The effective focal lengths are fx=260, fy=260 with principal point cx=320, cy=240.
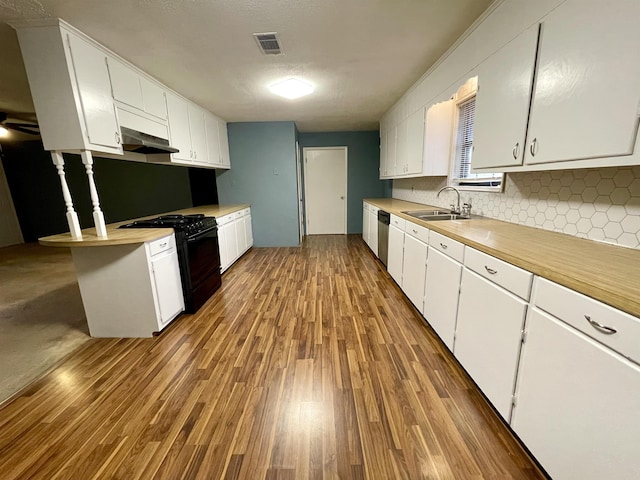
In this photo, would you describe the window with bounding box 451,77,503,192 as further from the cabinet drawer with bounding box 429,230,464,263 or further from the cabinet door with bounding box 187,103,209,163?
the cabinet door with bounding box 187,103,209,163

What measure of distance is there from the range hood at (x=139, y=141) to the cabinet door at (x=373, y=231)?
9.91 feet

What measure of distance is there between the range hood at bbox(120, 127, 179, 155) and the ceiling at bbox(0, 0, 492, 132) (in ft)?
2.13

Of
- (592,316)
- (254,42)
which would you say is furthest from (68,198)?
(592,316)

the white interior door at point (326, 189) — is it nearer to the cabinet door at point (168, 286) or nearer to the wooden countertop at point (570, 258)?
the cabinet door at point (168, 286)

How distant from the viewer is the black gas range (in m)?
2.58

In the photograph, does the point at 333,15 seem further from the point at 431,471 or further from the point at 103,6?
the point at 431,471

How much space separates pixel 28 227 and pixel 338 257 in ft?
23.8

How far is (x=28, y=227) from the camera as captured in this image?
6.02m

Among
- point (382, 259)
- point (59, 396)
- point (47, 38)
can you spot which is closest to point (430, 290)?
point (382, 259)

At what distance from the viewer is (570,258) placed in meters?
1.14

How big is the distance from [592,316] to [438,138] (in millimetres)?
2755

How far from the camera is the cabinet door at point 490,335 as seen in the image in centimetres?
123

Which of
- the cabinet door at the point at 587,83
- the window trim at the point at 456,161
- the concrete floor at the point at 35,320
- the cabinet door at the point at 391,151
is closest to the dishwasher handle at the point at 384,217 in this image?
the window trim at the point at 456,161

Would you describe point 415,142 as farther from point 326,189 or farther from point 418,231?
point 326,189
